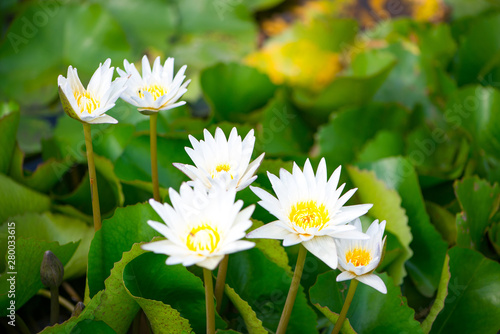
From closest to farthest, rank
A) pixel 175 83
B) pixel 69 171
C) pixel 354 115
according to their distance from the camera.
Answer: pixel 175 83, pixel 69 171, pixel 354 115

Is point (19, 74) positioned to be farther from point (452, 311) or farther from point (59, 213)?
point (452, 311)

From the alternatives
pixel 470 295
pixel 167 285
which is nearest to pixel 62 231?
pixel 167 285

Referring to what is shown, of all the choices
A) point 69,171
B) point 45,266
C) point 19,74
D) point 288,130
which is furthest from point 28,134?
Result: point 45,266

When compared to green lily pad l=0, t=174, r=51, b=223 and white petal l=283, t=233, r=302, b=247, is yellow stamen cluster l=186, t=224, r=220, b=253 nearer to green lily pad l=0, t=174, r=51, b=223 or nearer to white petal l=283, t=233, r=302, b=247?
white petal l=283, t=233, r=302, b=247

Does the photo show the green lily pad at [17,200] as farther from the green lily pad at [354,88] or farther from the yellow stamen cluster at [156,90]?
the green lily pad at [354,88]

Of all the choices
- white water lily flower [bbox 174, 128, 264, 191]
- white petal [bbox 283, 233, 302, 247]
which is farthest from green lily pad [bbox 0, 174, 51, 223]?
white petal [bbox 283, 233, 302, 247]

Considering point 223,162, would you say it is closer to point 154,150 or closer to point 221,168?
point 221,168

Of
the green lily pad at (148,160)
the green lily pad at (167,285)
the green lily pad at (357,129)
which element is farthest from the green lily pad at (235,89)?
the green lily pad at (167,285)
